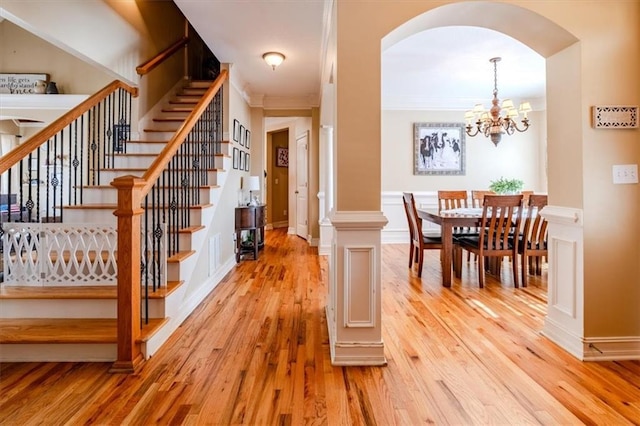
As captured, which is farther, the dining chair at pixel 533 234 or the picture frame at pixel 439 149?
the picture frame at pixel 439 149

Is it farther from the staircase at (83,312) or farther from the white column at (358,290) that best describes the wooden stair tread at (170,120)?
the white column at (358,290)

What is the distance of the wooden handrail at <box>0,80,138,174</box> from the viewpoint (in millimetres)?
2253

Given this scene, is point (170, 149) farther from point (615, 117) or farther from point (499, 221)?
point (499, 221)

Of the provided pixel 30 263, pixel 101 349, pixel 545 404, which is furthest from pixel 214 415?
pixel 30 263

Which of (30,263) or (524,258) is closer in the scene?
(30,263)

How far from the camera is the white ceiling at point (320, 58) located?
308 cm

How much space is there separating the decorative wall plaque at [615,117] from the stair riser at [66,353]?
3.27m

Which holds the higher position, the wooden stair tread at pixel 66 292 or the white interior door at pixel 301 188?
the white interior door at pixel 301 188

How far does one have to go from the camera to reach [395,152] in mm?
6477

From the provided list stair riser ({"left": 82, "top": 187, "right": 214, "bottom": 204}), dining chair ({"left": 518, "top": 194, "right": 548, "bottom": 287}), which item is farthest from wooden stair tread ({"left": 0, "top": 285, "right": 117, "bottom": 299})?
dining chair ({"left": 518, "top": 194, "right": 548, "bottom": 287})

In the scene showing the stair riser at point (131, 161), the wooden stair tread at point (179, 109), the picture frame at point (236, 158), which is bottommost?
the stair riser at point (131, 161)

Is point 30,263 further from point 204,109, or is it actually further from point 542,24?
point 542,24

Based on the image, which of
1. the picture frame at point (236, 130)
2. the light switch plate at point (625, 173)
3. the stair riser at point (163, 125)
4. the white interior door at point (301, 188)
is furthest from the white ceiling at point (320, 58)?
the light switch plate at point (625, 173)

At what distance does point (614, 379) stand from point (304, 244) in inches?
196
